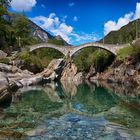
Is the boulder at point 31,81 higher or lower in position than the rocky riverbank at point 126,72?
lower

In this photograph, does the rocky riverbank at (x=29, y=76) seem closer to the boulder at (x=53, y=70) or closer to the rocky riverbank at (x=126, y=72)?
the boulder at (x=53, y=70)

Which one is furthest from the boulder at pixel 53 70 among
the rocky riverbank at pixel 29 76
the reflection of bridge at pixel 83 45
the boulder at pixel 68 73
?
the reflection of bridge at pixel 83 45

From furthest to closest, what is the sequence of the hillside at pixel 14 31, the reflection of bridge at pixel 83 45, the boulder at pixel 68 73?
the boulder at pixel 68 73 < the reflection of bridge at pixel 83 45 < the hillside at pixel 14 31

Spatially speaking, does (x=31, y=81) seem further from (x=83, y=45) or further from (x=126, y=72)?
(x=83, y=45)

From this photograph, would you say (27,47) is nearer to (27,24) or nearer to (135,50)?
(27,24)

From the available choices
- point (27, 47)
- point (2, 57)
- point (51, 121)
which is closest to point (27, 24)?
point (27, 47)

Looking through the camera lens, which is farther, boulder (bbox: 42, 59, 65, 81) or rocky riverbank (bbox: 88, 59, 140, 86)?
boulder (bbox: 42, 59, 65, 81)

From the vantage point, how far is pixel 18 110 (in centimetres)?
2797

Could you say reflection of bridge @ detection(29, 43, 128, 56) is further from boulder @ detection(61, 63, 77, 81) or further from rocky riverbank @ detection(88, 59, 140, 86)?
rocky riverbank @ detection(88, 59, 140, 86)

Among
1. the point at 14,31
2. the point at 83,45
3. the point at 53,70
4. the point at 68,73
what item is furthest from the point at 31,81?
the point at 83,45

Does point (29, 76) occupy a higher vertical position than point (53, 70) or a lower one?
lower

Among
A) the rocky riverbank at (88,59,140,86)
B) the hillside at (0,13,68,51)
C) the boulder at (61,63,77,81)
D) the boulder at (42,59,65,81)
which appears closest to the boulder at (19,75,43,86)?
the boulder at (42,59,65,81)

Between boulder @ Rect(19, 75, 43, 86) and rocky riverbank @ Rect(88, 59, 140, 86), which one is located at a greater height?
rocky riverbank @ Rect(88, 59, 140, 86)

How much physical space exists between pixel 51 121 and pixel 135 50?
206ft
